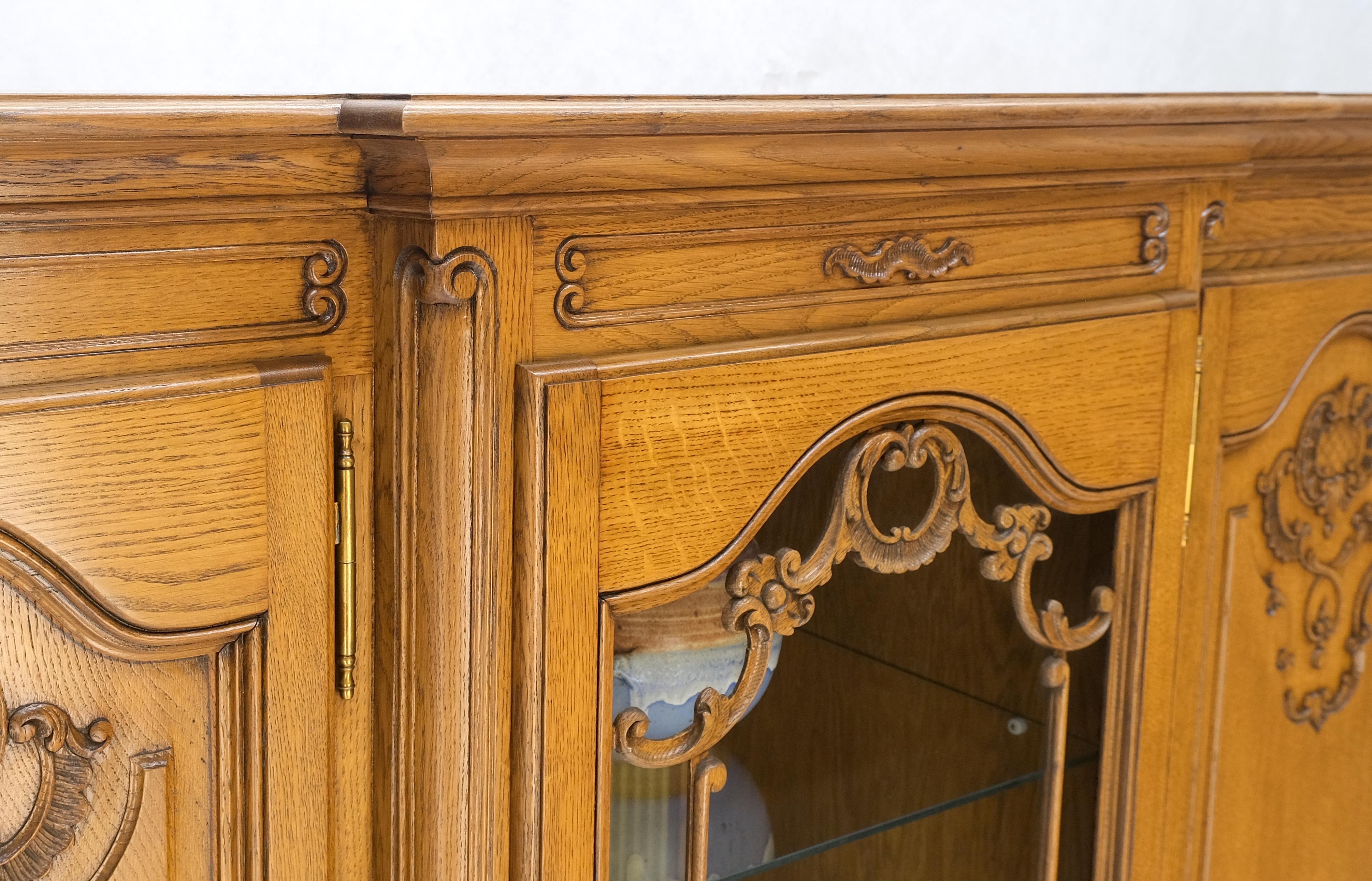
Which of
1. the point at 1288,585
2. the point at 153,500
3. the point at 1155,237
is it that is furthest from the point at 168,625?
the point at 1288,585

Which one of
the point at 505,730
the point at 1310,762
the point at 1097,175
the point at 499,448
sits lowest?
the point at 1310,762

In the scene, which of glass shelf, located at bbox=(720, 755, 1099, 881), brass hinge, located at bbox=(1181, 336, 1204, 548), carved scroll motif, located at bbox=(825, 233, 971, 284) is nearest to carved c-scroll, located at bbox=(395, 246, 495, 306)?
carved scroll motif, located at bbox=(825, 233, 971, 284)

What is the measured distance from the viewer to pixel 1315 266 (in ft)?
2.52

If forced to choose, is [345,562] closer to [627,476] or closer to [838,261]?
[627,476]

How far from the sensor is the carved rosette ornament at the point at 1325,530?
0.78 meters

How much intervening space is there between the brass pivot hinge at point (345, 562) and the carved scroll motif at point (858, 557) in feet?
0.35

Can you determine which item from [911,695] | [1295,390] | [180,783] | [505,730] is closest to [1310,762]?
[1295,390]

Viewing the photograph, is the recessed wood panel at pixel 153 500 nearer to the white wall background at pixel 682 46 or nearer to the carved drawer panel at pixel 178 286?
the carved drawer panel at pixel 178 286

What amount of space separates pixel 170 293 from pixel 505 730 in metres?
0.19

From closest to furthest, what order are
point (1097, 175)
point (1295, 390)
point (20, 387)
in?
1. point (20, 387)
2. point (1097, 175)
3. point (1295, 390)

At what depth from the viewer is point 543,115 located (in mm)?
436

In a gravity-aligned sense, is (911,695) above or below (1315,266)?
below

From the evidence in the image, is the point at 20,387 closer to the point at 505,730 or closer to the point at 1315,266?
the point at 505,730


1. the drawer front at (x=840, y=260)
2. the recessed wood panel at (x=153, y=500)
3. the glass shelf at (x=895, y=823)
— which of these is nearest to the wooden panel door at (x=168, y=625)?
the recessed wood panel at (x=153, y=500)
